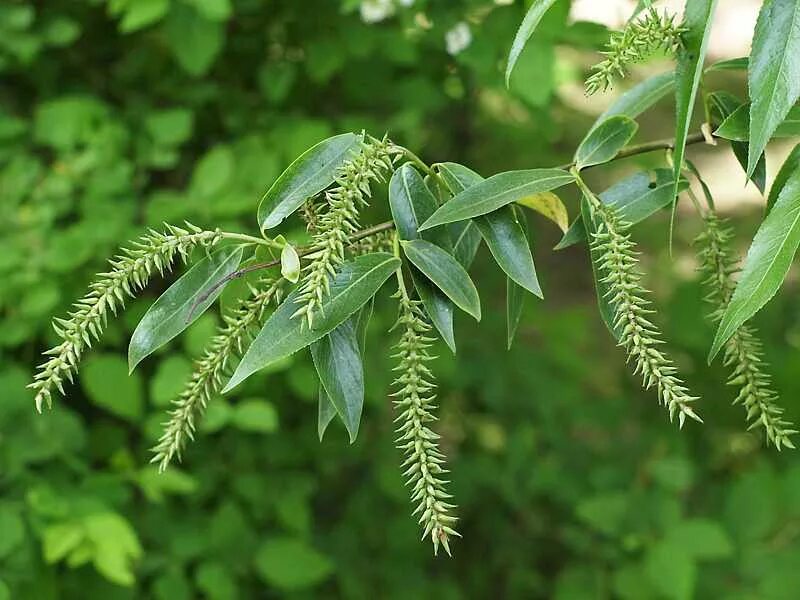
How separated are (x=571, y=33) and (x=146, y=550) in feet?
3.66

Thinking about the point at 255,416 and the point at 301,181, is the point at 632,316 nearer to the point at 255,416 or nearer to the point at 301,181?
the point at 301,181

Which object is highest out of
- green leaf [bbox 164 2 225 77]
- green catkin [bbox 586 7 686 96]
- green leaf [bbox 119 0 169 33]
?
green leaf [bbox 119 0 169 33]

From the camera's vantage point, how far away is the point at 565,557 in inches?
102

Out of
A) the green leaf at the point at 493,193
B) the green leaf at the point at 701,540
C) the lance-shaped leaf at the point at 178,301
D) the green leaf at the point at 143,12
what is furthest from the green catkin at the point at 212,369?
the green leaf at the point at 701,540

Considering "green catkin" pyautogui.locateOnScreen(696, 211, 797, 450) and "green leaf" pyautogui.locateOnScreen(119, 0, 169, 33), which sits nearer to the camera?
"green catkin" pyautogui.locateOnScreen(696, 211, 797, 450)

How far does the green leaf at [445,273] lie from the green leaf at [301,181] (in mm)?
80

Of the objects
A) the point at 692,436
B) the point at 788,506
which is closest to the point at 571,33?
the point at 788,506

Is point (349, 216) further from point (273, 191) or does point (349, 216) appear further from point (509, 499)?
point (509, 499)

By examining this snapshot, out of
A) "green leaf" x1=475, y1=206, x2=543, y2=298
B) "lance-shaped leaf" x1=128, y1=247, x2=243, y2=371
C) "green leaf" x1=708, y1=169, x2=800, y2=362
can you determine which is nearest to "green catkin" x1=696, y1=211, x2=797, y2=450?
"green leaf" x1=708, y1=169, x2=800, y2=362

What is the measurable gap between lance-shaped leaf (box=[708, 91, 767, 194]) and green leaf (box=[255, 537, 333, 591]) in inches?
44.8

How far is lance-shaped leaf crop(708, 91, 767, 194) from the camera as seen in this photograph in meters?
0.91

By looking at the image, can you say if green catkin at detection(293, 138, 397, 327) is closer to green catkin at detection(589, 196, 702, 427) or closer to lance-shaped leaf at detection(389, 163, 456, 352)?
lance-shaped leaf at detection(389, 163, 456, 352)

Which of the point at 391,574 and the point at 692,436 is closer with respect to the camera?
the point at 391,574

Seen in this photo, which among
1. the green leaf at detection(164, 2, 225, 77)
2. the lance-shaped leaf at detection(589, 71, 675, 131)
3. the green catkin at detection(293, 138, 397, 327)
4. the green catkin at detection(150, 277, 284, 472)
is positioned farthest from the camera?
the green leaf at detection(164, 2, 225, 77)
